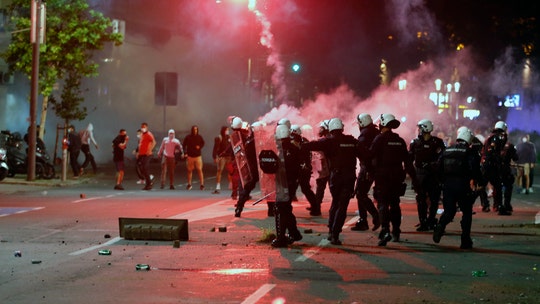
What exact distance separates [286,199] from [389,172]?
1.57m

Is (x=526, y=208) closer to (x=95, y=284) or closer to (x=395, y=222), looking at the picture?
(x=395, y=222)

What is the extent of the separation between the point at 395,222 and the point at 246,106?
143 feet

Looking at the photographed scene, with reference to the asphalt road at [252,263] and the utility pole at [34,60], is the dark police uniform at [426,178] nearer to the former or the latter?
the asphalt road at [252,263]

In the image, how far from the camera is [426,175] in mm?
15266

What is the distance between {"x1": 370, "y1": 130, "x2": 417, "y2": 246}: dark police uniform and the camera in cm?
1309

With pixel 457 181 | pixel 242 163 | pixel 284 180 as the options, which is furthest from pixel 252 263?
pixel 242 163

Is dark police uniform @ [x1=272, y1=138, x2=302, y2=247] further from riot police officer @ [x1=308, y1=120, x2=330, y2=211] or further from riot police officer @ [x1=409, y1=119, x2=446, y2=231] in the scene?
riot police officer @ [x1=308, y1=120, x2=330, y2=211]

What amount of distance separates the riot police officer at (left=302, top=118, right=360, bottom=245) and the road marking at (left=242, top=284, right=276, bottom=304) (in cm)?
374

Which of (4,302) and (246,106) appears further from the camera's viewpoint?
(246,106)

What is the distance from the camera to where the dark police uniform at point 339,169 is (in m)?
13.1

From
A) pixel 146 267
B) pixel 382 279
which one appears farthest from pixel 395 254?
pixel 146 267

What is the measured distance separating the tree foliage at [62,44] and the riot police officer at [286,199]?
1883cm

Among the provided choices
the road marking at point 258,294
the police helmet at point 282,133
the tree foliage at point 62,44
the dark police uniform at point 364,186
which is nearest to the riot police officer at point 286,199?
the police helmet at point 282,133

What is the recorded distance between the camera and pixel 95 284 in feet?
31.4
